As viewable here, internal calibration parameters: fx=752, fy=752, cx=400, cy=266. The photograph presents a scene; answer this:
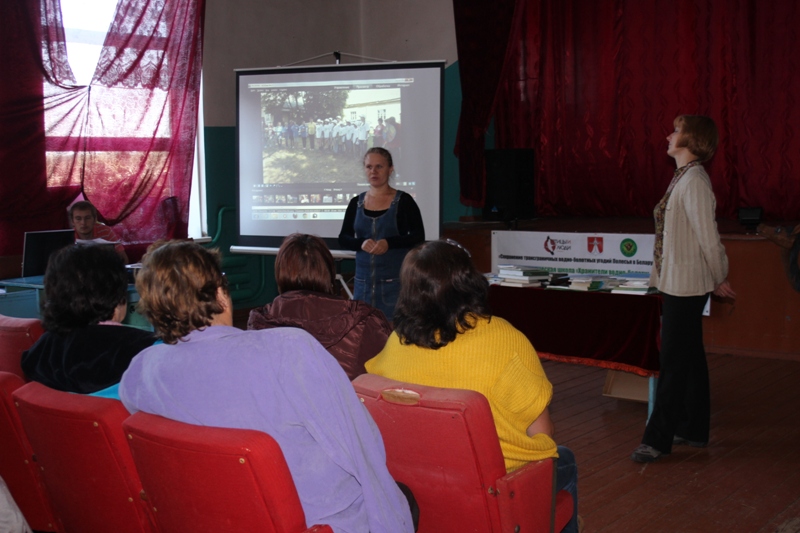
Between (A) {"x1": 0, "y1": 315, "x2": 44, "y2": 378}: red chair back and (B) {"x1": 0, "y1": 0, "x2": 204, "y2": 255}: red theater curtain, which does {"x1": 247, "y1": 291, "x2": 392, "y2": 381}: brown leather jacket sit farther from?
(B) {"x1": 0, "y1": 0, "x2": 204, "y2": 255}: red theater curtain

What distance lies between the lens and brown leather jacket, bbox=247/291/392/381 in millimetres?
2295

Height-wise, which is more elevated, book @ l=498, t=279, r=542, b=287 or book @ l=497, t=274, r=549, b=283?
book @ l=497, t=274, r=549, b=283

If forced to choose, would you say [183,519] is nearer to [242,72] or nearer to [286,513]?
[286,513]

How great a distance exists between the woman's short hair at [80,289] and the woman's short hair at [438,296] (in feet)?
2.52

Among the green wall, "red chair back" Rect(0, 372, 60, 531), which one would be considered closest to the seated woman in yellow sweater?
"red chair back" Rect(0, 372, 60, 531)

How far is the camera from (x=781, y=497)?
2.85 m

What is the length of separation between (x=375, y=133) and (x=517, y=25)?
5.90 ft

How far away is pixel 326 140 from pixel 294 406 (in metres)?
4.56

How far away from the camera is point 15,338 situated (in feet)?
7.64

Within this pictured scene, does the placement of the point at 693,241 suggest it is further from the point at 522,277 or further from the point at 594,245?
the point at 594,245

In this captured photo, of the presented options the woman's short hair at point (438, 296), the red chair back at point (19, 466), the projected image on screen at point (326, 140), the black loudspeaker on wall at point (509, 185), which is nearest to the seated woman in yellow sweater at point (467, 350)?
the woman's short hair at point (438, 296)

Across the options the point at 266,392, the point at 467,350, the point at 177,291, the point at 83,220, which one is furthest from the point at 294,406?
the point at 83,220

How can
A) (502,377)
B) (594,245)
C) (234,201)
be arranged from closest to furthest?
(502,377) → (594,245) → (234,201)

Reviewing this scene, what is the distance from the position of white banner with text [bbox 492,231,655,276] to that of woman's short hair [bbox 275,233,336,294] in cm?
264
